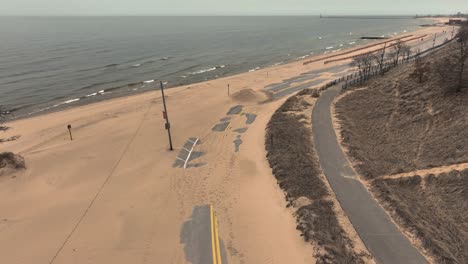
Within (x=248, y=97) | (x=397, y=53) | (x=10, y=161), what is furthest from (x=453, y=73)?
(x=10, y=161)

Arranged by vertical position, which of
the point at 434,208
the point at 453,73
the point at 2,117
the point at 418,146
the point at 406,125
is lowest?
the point at 434,208

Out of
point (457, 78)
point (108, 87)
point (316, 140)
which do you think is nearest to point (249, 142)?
point (316, 140)

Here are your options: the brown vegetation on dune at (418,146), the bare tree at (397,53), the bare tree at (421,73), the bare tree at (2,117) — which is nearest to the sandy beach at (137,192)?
the bare tree at (2,117)

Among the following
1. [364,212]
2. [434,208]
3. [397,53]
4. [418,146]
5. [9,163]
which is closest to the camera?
[364,212]

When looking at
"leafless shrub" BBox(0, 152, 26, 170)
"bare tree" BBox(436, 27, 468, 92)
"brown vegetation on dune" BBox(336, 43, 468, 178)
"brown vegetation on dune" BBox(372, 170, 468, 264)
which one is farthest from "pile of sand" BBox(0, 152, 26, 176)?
"bare tree" BBox(436, 27, 468, 92)

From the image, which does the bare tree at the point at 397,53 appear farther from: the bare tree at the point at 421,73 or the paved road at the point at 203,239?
the paved road at the point at 203,239

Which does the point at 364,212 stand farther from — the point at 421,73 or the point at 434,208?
the point at 421,73

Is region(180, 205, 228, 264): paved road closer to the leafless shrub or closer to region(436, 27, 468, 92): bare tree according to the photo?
the leafless shrub

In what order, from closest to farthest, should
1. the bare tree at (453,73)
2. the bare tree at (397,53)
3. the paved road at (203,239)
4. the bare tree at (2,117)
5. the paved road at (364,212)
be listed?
the paved road at (364,212) → the paved road at (203,239) → the bare tree at (453,73) → the bare tree at (2,117) → the bare tree at (397,53)
